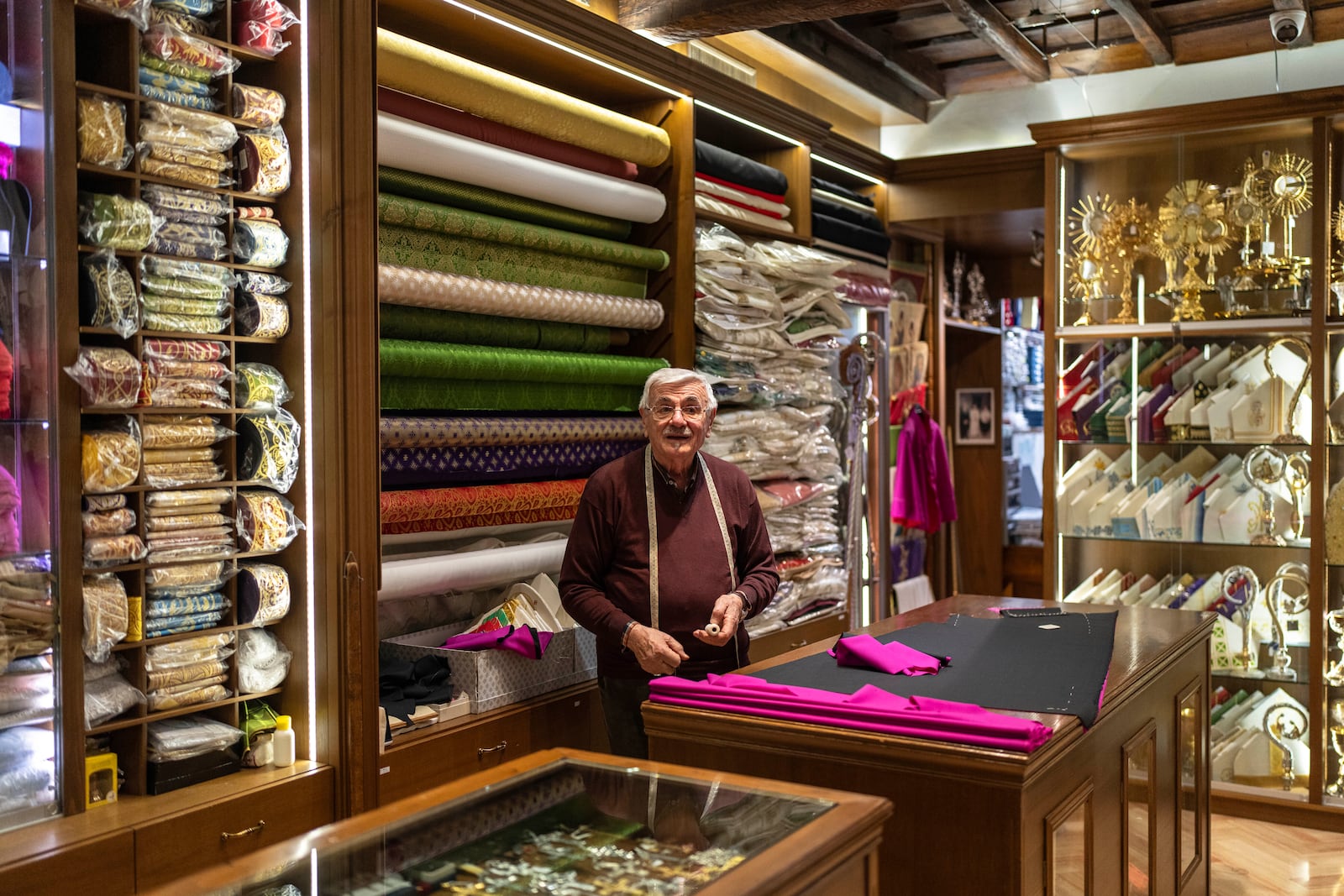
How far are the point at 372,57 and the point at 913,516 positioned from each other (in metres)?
4.55

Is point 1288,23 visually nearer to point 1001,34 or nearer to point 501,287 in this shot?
point 1001,34

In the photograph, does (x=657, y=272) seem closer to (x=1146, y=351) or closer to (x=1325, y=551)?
(x=1146, y=351)

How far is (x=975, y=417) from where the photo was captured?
776cm

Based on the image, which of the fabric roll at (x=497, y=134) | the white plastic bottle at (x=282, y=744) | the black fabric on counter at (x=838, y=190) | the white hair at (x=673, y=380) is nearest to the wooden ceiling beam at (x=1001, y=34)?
the black fabric on counter at (x=838, y=190)

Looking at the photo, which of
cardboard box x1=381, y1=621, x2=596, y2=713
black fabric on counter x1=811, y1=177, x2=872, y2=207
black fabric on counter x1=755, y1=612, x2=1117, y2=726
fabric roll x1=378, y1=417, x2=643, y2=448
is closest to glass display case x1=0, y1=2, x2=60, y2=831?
fabric roll x1=378, y1=417, x2=643, y2=448

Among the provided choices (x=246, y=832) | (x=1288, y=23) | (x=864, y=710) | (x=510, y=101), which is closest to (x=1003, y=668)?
(x=864, y=710)

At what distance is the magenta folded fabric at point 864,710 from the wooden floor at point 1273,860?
2.39m

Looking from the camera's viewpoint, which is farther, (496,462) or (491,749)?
(496,462)

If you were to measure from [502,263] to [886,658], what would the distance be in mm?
1665

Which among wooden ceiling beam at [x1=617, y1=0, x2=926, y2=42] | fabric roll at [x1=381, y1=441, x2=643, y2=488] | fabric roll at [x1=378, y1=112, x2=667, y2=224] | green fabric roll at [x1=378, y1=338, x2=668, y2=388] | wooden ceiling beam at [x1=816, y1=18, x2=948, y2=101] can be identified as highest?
wooden ceiling beam at [x1=816, y1=18, x2=948, y2=101]

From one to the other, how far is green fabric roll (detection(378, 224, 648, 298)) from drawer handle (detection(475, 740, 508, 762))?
4.25 feet

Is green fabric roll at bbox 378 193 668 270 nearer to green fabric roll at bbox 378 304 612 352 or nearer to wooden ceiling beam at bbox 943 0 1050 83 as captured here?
green fabric roll at bbox 378 304 612 352

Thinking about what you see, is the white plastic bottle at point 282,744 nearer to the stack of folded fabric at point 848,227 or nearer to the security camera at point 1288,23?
the stack of folded fabric at point 848,227

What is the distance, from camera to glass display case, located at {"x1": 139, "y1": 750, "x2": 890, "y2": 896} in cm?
149
